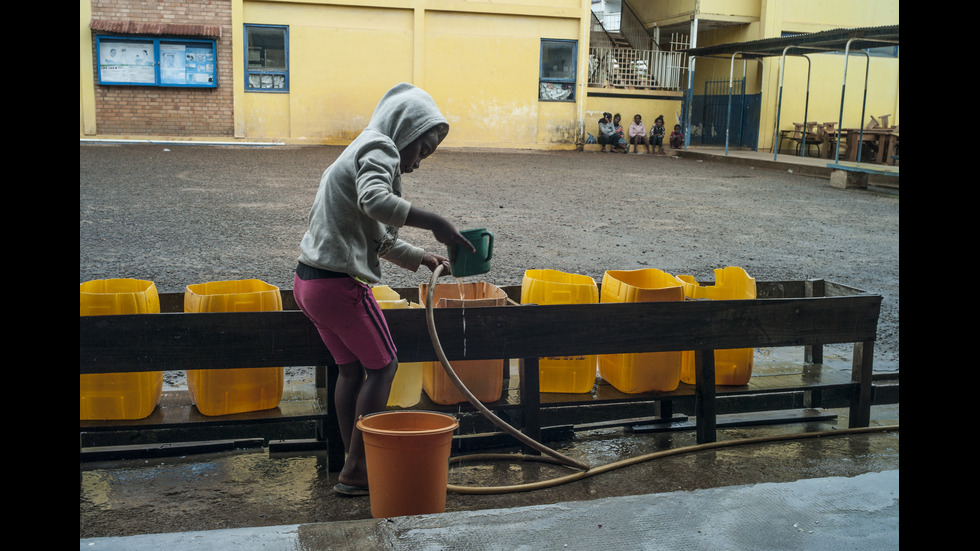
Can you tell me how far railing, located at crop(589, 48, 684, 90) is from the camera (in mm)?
26234

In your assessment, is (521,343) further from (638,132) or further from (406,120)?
(638,132)

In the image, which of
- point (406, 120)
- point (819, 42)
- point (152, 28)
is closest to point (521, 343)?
point (406, 120)

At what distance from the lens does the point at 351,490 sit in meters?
3.25

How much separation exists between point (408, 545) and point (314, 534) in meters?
0.30

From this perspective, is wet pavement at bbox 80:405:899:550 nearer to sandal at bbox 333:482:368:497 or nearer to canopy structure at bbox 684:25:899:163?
sandal at bbox 333:482:368:497

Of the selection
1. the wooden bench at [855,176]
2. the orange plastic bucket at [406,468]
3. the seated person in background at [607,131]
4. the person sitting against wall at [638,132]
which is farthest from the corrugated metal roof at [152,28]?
the orange plastic bucket at [406,468]

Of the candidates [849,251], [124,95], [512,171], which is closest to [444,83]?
[512,171]

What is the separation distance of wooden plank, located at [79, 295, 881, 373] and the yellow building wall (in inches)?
749

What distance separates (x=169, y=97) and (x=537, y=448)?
20.4 m

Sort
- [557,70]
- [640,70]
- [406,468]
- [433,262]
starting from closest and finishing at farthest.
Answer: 1. [406,468]
2. [433,262]
3. [557,70]
4. [640,70]

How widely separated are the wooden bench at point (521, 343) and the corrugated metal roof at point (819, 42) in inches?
549

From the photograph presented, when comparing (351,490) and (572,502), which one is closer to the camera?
(572,502)

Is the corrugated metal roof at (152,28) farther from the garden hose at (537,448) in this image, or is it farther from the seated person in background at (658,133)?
the garden hose at (537,448)

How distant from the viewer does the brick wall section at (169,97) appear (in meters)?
20.4
